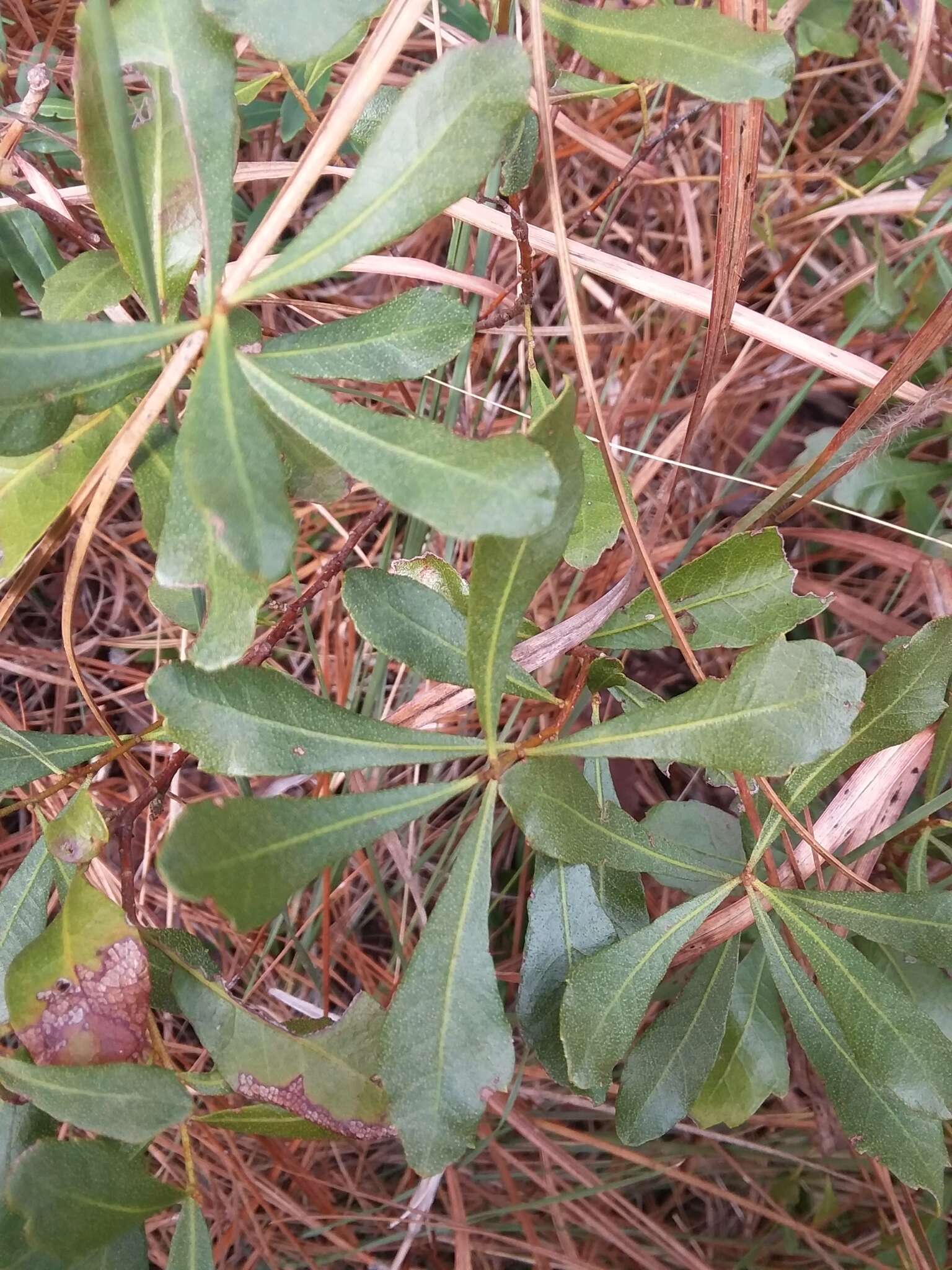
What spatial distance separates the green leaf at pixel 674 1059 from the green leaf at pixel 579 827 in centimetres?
13

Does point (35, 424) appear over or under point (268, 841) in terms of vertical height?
over

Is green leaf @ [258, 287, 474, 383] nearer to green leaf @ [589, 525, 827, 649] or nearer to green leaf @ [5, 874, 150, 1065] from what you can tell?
green leaf @ [589, 525, 827, 649]

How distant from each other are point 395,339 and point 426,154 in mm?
178

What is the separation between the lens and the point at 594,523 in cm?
98

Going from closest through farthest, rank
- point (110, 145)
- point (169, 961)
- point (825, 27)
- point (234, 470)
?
1. point (234, 470)
2. point (110, 145)
3. point (169, 961)
4. point (825, 27)

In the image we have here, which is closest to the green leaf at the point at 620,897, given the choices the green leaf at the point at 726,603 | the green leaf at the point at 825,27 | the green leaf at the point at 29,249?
the green leaf at the point at 726,603

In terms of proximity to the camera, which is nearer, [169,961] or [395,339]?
[395,339]

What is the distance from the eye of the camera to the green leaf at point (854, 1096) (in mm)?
914

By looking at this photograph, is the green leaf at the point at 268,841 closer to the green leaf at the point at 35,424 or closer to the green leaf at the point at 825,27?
the green leaf at the point at 35,424

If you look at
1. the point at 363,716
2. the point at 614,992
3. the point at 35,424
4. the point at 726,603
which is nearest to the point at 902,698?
the point at 726,603

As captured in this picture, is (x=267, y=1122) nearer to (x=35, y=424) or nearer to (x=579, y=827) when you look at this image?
(x=579, y=827)

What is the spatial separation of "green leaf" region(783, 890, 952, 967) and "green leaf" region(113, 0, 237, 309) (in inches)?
32.9

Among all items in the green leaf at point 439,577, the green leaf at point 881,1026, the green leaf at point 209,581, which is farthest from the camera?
the green leaf at point 439,577

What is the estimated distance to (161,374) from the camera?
Answer: 31.4 inches
